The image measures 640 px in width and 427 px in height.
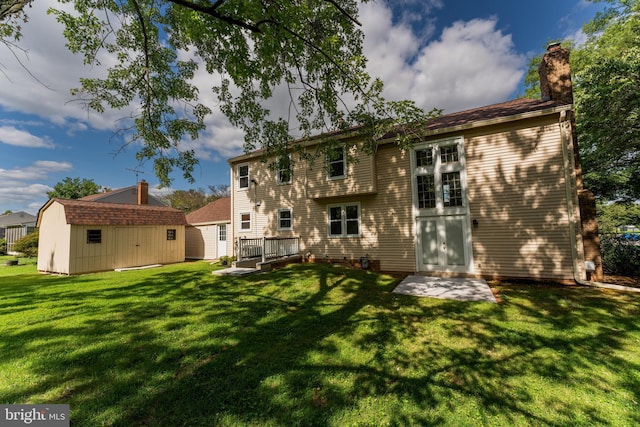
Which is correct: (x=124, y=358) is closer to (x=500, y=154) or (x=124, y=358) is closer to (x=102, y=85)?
(x=102, y=85)

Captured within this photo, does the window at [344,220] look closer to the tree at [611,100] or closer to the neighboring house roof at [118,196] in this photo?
the tree at [611,100]

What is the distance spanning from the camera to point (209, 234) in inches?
696

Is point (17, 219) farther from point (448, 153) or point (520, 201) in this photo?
point (520, 201)

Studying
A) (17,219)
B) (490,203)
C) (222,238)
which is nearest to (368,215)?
(490,203)

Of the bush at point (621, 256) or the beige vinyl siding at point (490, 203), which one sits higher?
the beige vinyl siding at point (490, 203)

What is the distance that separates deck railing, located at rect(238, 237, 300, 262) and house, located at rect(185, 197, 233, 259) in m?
5.42

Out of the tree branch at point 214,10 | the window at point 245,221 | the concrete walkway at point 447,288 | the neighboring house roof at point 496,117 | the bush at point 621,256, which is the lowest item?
the concrete walkway at point 447,288

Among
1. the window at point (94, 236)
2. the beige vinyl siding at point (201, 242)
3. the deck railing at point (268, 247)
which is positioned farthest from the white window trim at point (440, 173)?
the window at point (94, 236)

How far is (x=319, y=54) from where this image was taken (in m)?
5.77

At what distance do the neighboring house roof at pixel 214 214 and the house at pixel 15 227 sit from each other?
1920 cm

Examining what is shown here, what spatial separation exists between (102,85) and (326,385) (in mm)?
8465

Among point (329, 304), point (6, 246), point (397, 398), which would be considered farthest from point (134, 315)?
point (6, 246)

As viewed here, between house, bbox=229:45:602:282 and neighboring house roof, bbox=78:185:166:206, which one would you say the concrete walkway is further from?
neighboring house roof, bbox=78:185:166:206

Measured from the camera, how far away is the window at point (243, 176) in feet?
48.8
